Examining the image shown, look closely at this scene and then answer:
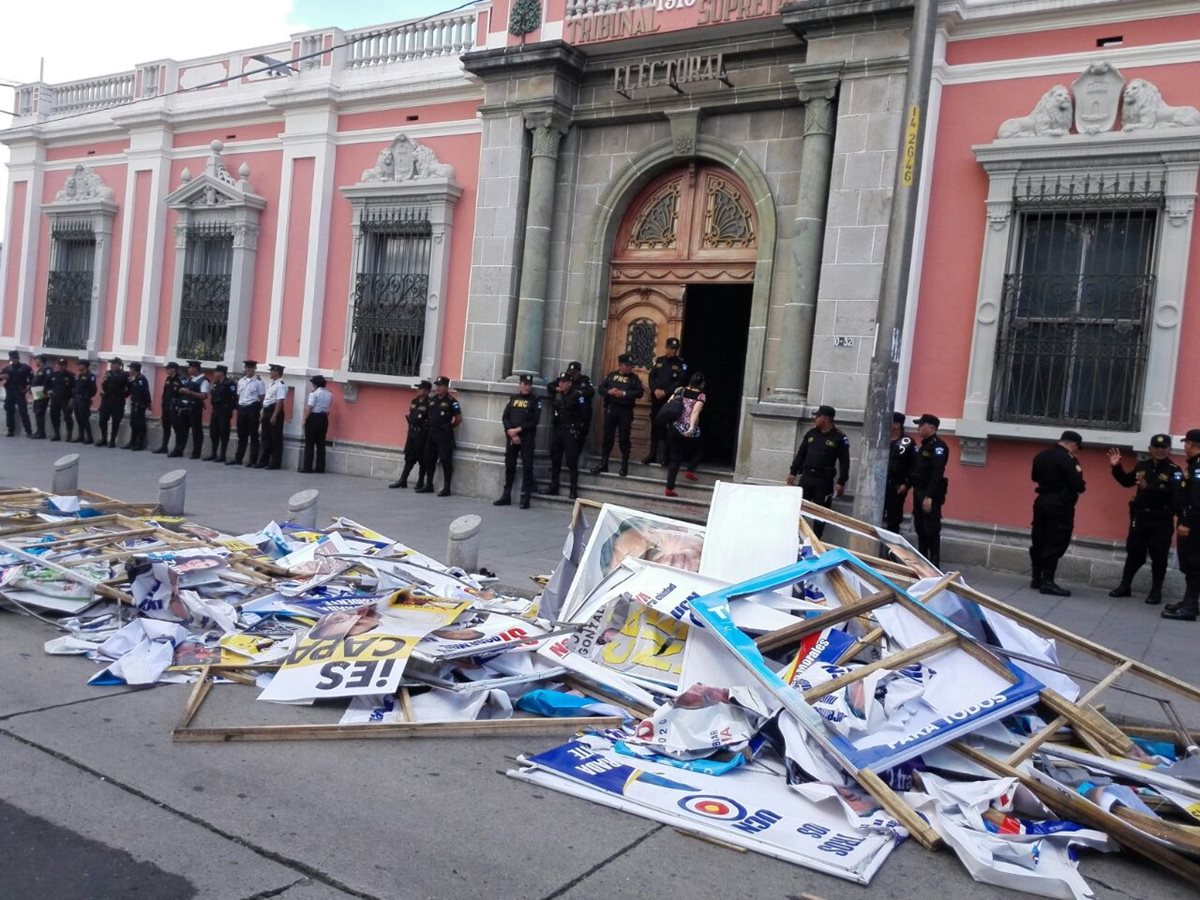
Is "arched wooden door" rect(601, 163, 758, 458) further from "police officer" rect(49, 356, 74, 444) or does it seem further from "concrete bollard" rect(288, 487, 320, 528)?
"police officer" rect(49, 356, 74, 444)

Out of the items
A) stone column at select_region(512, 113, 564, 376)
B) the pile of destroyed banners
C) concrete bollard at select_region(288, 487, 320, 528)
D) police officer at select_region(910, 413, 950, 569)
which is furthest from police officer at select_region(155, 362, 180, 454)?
police officer at select_region(910, 413, 950, 569)

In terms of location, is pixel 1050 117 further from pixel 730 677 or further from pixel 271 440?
pixel 271 440

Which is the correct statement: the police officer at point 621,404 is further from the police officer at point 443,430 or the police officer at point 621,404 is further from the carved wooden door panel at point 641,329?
the police officer at point 443,430

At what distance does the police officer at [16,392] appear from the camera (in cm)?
2066

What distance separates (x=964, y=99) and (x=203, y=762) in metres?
10.8

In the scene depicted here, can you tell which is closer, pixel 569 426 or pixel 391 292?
pixel 569 426

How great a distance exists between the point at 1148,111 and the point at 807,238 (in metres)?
3.80

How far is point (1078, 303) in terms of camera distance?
1058 cm

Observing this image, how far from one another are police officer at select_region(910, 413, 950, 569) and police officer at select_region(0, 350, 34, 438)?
18800mm

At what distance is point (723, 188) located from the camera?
13.4 m

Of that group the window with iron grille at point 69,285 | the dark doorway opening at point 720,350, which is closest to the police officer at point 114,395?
the window with iron grille at point 69,285

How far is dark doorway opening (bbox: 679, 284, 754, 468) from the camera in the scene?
15781mm

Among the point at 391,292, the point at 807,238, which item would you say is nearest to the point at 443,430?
the point at 391,292

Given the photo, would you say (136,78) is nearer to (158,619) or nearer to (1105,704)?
(158,619)
